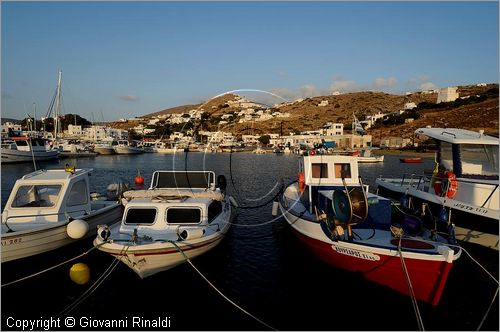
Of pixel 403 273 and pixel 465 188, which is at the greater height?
pixel 465 188

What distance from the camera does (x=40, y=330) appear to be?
11.3 m

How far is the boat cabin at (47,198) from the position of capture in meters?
16.1

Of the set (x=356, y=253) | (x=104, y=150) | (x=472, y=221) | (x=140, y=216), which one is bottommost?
(x=356, y=253)

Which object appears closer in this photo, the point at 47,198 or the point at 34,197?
Answer: the point at 34,197

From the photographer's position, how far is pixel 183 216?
16109 millimetres

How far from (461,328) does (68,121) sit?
738 ft

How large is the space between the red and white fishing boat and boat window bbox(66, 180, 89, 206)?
39.6 feet

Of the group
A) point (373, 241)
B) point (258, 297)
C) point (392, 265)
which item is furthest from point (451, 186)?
point (258, 297)

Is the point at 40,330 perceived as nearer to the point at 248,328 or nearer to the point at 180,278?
the point at 180,278

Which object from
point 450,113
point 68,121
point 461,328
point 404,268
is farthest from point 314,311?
point 68,121

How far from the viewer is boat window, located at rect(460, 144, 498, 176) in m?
19.4

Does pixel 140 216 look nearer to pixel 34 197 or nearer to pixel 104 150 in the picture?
pixel 34 197

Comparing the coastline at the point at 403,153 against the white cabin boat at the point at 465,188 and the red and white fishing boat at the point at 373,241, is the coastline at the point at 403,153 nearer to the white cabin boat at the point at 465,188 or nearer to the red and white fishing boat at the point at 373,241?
the white cabin boat at the point at 465,188

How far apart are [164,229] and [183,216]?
1.14 m
